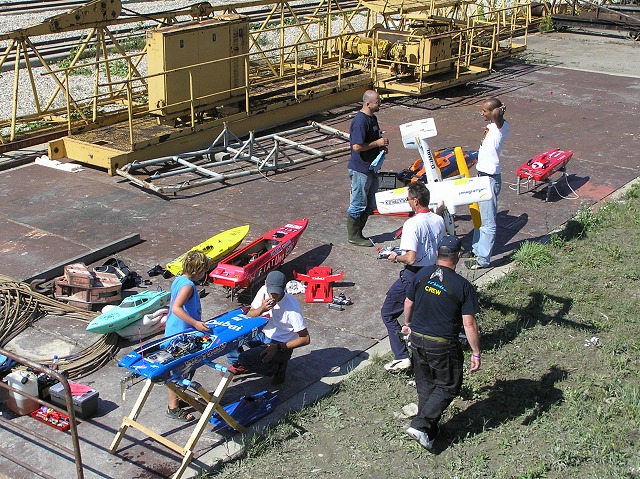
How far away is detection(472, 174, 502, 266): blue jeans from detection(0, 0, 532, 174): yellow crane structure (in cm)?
632

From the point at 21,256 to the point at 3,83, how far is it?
1169 cm

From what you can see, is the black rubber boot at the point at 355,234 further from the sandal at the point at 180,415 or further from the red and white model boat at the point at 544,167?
the sandal at the point at 180,415

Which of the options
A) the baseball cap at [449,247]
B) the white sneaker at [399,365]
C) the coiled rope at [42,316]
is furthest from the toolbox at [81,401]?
the baseball cap at [449,247]

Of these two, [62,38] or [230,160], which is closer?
[230,160]

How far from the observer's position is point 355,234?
11164 millimetres

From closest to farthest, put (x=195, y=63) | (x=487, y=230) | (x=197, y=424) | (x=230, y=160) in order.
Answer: (x=197, y=424), (x=487, y=230), (x=230, y=160), (x=195, y=63)

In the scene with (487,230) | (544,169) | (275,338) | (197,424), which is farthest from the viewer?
(544,169)

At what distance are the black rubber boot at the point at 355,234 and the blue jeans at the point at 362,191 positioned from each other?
0.50 feet

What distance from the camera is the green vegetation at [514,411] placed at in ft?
22.2

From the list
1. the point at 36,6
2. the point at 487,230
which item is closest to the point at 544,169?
the point at 487,230

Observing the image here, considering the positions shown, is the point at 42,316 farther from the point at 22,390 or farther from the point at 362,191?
the point at 362,191

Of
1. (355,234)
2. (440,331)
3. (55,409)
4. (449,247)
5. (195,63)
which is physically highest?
(195,63)

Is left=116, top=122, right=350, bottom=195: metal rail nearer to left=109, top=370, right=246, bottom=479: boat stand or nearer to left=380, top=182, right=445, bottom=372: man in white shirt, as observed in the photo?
left=380, top=182, right=445, bottom=372: man in white shirt

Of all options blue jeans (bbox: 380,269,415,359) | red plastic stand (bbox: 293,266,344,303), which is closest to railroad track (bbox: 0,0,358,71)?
red plastic stand (bbox: 293,266,344,303)
